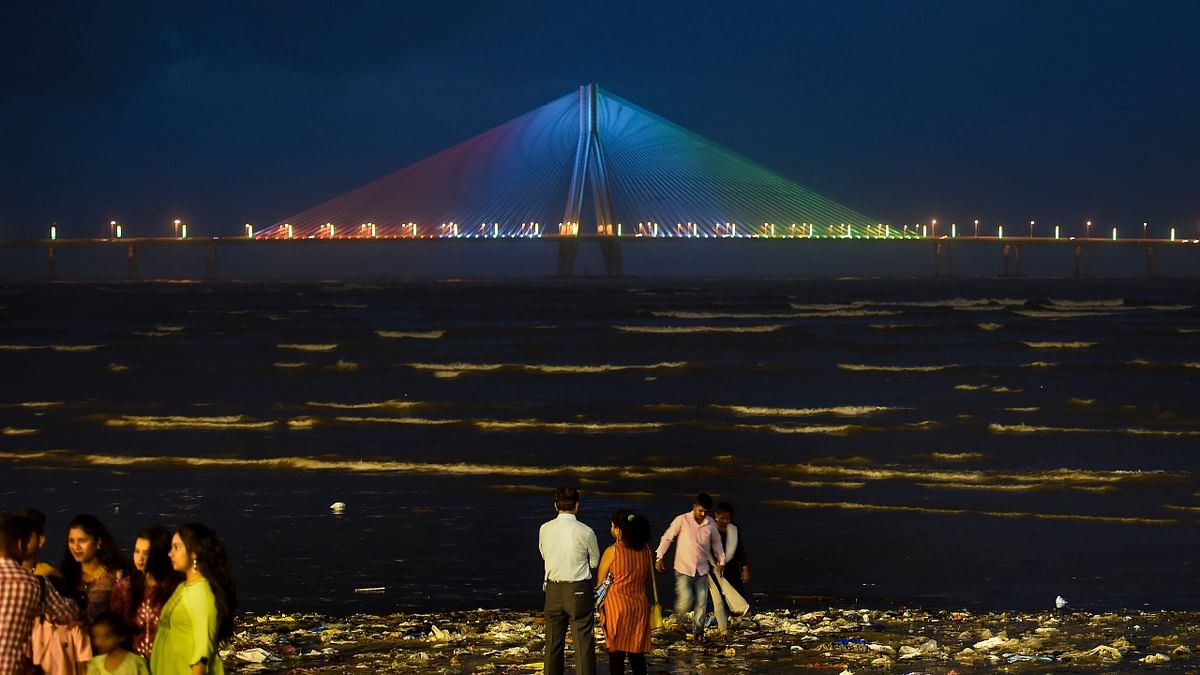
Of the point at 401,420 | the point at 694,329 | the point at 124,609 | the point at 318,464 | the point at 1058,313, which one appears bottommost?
the point at 1058,313

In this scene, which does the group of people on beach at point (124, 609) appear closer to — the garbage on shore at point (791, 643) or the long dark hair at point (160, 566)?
the long dark hair at point (160, 566)

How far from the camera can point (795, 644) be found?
8.67 m

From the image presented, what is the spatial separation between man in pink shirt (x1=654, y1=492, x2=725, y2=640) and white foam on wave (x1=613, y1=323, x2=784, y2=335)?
44.0m

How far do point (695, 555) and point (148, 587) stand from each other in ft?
13.3

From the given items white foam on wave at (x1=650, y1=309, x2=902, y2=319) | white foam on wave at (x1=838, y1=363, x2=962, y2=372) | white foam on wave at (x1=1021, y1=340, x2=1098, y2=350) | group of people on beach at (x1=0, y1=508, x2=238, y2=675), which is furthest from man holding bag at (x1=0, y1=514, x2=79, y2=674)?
white foam on wave at (x1=650, y1=309, x2=902, y2=319)

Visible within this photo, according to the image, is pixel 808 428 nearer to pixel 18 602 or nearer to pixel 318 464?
pixel 318 464

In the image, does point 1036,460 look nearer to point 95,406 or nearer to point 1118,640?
point 1118,640

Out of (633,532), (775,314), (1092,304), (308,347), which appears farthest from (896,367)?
(1092,304)

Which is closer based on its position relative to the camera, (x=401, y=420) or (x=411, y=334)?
(x=401, y=420)

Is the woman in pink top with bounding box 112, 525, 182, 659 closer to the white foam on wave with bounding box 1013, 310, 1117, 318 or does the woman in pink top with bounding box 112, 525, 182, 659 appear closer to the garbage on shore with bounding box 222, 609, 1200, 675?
the garbage on shore with bounding box 222, 609, 1200, 675

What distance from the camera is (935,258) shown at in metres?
163

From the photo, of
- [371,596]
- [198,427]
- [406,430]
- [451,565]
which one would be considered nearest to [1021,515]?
[451,565]

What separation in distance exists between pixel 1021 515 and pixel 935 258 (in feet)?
500

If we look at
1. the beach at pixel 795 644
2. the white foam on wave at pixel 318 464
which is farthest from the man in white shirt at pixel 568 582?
the white foam on wave at pixel 318 464
